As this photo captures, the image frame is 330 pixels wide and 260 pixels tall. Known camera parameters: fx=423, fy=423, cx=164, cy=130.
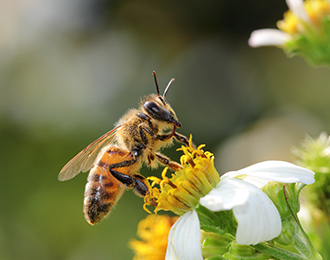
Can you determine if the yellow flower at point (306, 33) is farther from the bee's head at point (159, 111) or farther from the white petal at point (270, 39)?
the bee's head at point (159, 111)

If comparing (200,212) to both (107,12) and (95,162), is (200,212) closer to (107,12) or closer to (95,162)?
(95,162)

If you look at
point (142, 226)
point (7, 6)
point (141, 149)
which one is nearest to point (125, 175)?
point (141, 149)

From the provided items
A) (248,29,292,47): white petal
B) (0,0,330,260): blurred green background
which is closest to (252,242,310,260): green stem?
(248,29,292,47): white petal

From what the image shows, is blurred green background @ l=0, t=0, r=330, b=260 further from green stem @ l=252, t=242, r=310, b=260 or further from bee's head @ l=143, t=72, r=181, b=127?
green stem @ l=252, t=242, r=310, b=260

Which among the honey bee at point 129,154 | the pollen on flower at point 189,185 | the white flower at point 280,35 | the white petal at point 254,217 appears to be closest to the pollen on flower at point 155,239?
the honey bee at point 129,154

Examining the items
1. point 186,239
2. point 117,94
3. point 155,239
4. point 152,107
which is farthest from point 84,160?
point 117,94

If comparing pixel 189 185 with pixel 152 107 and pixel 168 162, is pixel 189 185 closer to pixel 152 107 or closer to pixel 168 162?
pixel 168 162
